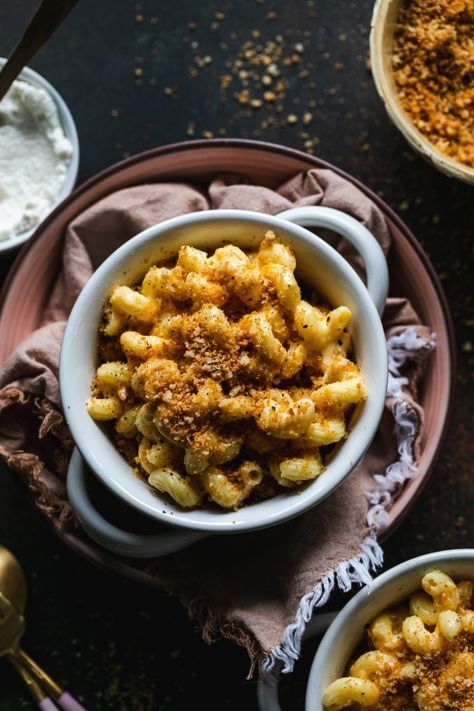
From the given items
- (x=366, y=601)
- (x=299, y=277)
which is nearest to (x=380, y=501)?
(x=366, y=601)

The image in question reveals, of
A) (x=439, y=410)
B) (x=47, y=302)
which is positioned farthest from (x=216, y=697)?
(x=47, y=302)

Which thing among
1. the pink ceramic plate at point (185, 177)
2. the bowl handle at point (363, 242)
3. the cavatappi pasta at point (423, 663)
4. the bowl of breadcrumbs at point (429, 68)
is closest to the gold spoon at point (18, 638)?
the pink ceramic plate at point (185, 177)

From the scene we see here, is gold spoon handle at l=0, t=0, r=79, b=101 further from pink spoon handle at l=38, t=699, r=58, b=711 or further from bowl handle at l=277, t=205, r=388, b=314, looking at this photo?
pink spoon handle at l=38, t=699, r=58, b=711

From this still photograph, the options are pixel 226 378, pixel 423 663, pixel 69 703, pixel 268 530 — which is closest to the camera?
pixel 226 378

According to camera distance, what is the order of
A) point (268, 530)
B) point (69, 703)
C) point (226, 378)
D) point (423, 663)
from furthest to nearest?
point (69, 703) < point (268, 530) < point (423, 663) < point (226, 378)

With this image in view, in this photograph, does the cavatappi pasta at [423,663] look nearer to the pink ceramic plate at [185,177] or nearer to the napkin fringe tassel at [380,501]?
the napkin fringe tassel at [380,501]

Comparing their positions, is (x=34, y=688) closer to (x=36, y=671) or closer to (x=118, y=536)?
(x=36, y=671)
